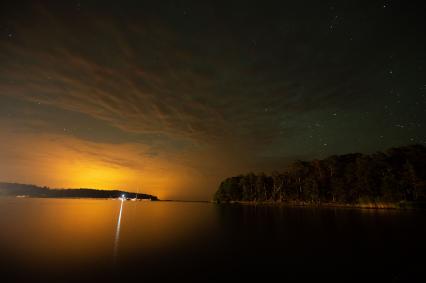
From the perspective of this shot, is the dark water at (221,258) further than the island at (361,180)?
No

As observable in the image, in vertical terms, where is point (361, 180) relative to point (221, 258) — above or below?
above

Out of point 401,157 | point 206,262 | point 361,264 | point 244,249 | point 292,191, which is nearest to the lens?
point 361,264

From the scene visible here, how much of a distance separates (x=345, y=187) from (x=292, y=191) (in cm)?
4081

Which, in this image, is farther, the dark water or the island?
the island

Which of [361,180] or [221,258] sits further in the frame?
[361,180]

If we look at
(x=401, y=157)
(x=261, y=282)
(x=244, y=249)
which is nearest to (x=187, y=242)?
(x=244, y=249)

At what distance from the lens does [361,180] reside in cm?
8406

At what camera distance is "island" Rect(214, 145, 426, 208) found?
242 feet

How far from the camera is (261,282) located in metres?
14.0

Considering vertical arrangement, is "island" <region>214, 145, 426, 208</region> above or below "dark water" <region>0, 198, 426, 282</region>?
above

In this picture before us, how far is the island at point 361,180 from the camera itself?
73750mm

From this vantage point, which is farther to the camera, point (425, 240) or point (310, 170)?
point (310, 170)

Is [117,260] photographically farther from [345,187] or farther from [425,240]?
[345,187]

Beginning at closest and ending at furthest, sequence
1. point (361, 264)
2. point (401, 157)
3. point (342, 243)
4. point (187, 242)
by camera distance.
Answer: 1. point (361, 264)
2. point (342, 243)
3. point (187, 242)
4. point (401, 157)
